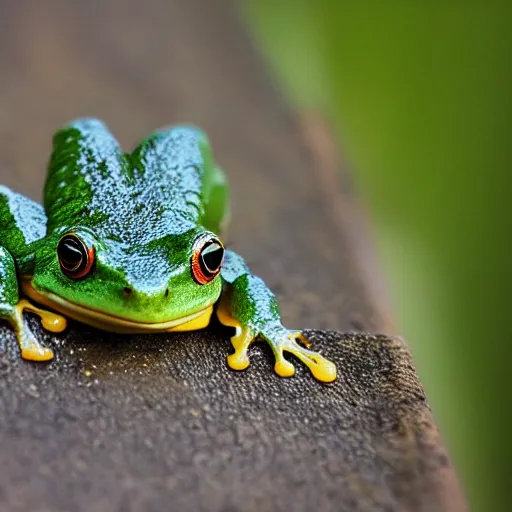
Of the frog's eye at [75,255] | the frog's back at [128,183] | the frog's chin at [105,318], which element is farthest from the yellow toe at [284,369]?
the frog's eye at [75,255]

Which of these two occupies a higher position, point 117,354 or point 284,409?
point 117,354

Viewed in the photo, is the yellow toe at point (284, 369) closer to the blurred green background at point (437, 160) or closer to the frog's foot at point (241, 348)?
the frog's foot at point (241, 348)

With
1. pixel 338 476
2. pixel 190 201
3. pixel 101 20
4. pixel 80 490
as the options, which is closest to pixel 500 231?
pixel 101 20

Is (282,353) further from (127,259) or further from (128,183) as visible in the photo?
(128,183)

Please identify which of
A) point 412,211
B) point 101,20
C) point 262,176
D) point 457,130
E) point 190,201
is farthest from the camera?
point 457,130

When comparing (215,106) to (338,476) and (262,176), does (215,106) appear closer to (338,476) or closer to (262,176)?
(262,176)
